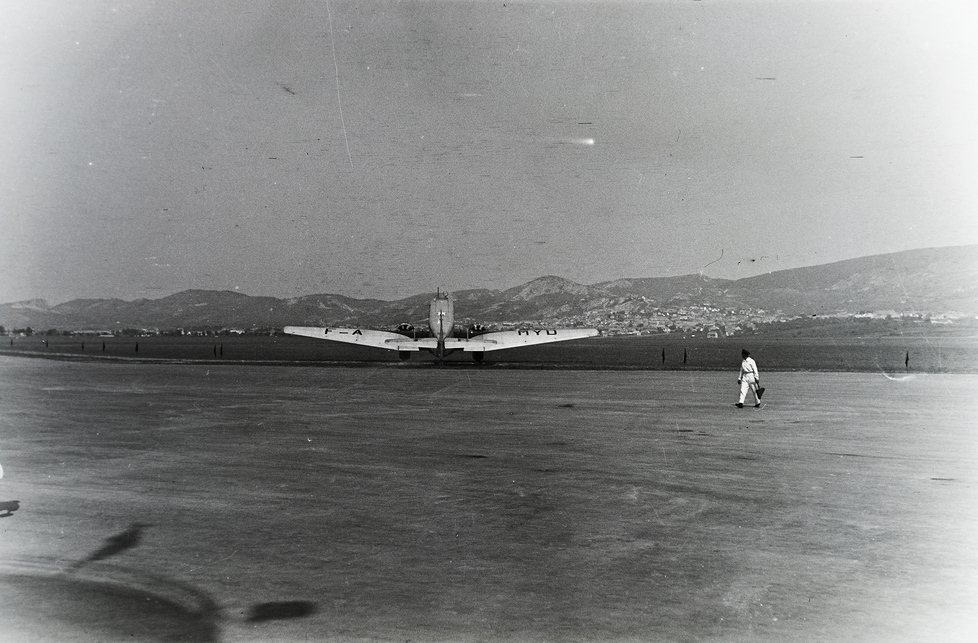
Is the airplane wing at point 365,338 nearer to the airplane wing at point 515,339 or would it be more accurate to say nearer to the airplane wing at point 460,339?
the airplane wing at point 460,339

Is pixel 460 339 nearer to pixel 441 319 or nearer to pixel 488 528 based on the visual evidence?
pixel 441 319

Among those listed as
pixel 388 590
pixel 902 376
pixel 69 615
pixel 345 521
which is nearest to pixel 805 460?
pixel 345 521

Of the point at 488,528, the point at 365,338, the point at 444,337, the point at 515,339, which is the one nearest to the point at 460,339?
the point at 444,337

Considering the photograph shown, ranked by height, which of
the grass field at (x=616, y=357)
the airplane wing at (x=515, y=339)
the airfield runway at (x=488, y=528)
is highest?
the airplane wing at (x=515, y=339)

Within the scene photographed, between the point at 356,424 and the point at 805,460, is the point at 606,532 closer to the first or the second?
the point at 805,460

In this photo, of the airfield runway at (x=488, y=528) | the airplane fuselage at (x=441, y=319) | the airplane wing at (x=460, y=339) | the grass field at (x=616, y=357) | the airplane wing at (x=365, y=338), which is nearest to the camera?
the airfield runway at (x=488, y=528)

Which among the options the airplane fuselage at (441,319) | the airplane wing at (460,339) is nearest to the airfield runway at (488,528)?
the airplane fuselage at (441,319)

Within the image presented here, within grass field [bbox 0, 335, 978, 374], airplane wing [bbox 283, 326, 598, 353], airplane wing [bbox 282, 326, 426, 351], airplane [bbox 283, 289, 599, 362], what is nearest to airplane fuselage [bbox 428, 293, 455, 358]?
airplane [bbox 283, 289, 599, 362]
